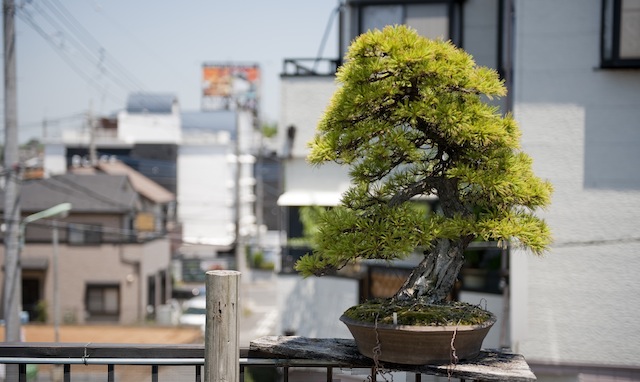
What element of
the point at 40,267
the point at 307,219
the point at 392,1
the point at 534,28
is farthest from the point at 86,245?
the point at 534,28

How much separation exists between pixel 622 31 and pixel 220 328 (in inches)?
175

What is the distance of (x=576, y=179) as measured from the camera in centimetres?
533

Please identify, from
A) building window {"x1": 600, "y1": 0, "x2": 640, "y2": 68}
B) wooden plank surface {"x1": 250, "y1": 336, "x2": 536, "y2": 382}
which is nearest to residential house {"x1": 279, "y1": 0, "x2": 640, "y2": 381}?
building window {"x1": 600, "y1": 0, "x2": 640, "y2": 68}

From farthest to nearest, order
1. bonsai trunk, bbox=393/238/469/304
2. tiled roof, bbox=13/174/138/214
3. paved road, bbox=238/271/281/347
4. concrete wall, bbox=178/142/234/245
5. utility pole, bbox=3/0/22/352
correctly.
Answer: concrete wall, bbox=178/142/234/245 → tiled roof, bbox=13/174/138/214 → paved road, bbox=238/271/281/347 → utility pole, bbox=3/0/22/352 → bonsai trunk, bbox=393/238/469/304

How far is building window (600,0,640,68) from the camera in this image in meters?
5.18

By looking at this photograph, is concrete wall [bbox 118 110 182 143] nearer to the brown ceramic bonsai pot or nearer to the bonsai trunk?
the bonsai trunk

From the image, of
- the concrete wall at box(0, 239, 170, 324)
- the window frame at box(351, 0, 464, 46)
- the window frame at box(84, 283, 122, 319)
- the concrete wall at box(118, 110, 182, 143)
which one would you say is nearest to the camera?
the window frame at box(351, 0, 464, 46)

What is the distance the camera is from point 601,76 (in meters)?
5.46

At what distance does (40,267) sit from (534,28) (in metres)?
14.5

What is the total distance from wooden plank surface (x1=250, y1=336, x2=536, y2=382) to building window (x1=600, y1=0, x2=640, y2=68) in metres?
3.85

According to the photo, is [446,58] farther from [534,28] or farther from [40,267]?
[40,267]

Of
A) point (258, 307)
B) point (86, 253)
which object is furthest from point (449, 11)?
point (258, 307)

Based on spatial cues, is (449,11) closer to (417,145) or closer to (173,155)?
(417,145)

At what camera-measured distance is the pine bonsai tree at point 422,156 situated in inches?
77.3
